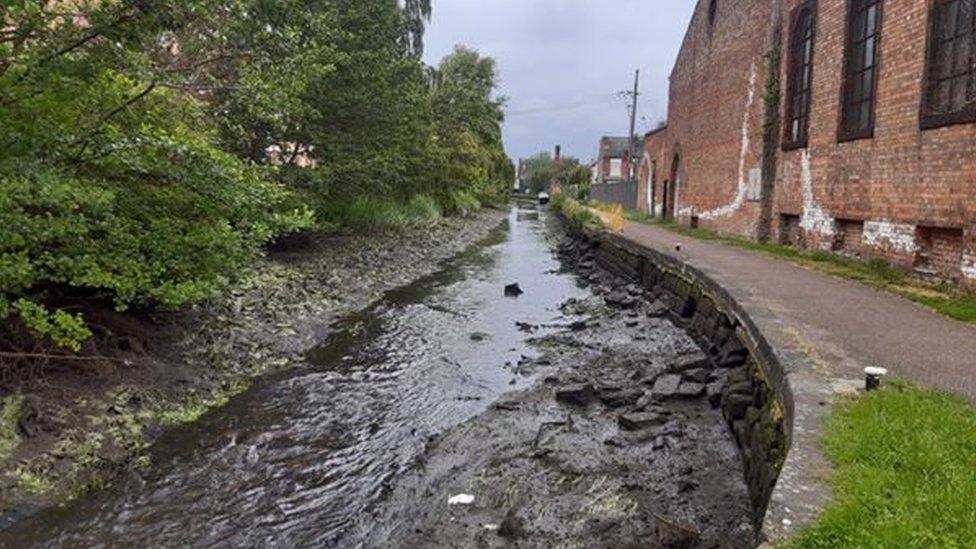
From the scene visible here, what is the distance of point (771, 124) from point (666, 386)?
10.3m

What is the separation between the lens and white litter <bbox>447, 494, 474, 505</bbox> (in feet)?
16.9

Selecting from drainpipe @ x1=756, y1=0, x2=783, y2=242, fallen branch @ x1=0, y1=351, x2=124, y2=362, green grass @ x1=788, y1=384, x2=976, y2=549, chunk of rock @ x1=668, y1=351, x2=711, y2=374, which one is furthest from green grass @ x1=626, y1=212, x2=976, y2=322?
fallen branch @ x1=0, y1=351, x2=124, y2=362

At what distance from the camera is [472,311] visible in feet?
42.9

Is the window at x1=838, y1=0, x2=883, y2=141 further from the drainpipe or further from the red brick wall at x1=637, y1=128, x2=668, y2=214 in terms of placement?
the red brick wall at x1=637, y1=128, x2=668, y2=214

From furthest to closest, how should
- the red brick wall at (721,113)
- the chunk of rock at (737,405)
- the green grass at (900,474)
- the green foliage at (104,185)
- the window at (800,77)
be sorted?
the red brick wall at (721,113)
the window at (800,77)
the chunk of rock at (737,405)
the green foliage at (104,185)
the green grass at (900,474)

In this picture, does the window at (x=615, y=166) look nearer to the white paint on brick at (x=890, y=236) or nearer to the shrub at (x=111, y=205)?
the white paint on brick at (x=890, y=236)

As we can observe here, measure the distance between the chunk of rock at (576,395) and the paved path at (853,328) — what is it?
6.18 ft

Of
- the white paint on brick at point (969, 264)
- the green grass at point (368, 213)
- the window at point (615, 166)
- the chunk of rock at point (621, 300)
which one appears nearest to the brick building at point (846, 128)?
the white paint on brick at point (969, 264)

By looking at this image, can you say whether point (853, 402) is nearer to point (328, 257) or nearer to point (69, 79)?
point (69, 79)

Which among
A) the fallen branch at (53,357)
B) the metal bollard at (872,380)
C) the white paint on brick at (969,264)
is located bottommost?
the fallen branch at (53,357)

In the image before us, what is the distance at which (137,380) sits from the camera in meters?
6.89

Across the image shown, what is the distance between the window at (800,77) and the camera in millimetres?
14508

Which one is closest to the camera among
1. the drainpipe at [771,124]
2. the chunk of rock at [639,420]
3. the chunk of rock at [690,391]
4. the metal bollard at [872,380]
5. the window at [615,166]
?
the metal bollard at [872,380]

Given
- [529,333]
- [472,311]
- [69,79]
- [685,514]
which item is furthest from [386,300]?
[685,514]
